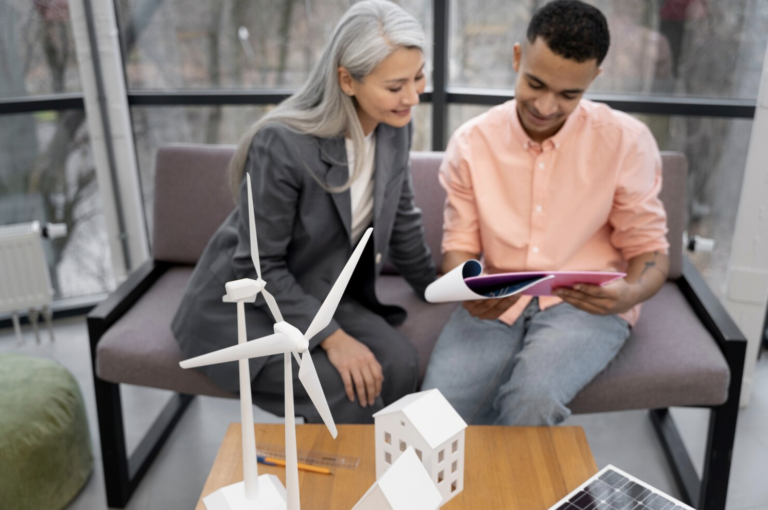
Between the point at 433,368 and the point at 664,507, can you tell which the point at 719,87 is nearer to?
the point at 433,368

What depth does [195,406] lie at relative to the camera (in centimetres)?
238

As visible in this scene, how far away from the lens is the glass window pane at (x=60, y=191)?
9.04 feet

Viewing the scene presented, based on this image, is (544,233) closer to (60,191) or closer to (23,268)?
(23,268)

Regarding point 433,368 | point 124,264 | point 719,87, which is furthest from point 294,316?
point 719,87

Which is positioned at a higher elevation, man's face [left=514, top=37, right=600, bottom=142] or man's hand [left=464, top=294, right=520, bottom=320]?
man's face [left=514, top=37, right=600, bottom=142]

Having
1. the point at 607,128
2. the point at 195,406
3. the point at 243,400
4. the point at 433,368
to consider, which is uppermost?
the point at 607,128

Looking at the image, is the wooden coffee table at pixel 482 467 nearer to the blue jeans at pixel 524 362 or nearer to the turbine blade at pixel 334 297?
the blue jeans at pixel 524 362

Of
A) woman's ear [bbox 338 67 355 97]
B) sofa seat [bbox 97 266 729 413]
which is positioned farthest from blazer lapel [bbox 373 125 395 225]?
sofa seat [bbox 97 266 729 413]

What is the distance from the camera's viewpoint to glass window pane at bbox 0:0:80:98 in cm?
260

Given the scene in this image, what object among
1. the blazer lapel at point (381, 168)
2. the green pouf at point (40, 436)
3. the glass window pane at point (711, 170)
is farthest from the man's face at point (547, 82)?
the green pouf at point (40, 436)

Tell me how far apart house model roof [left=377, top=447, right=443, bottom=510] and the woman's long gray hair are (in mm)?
814

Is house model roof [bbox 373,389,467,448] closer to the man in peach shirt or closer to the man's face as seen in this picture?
the man in peach shirt

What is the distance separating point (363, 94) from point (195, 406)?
1285 mm

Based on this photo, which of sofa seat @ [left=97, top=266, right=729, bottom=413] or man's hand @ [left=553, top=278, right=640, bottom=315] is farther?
sofa seat @ [left=97, top=266, right=729, bottom=413]
